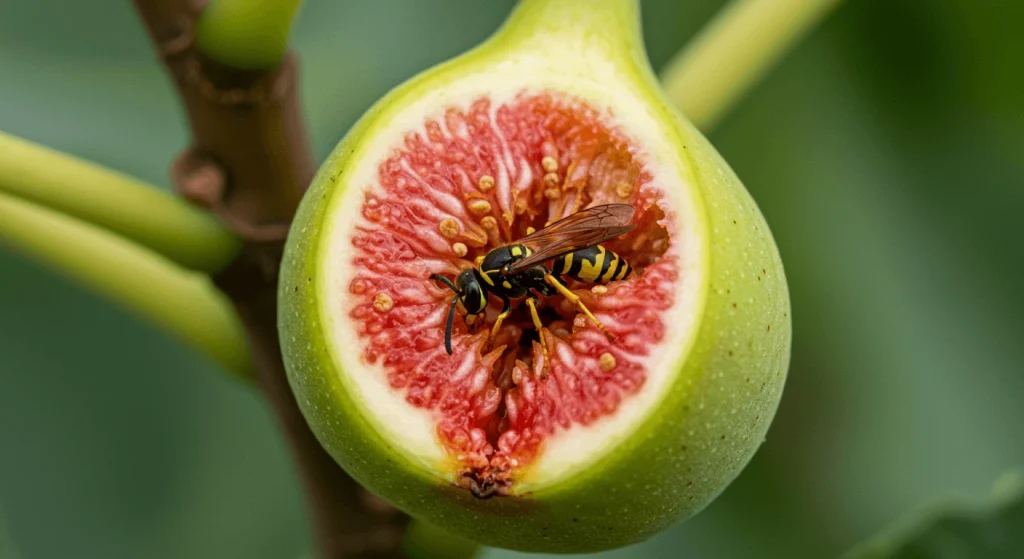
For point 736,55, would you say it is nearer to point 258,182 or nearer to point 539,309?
point 539,309

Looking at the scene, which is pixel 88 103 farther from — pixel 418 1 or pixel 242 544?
pixel 242 544

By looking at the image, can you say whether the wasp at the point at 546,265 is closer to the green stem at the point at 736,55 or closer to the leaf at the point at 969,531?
the green stem at the point at 736,55

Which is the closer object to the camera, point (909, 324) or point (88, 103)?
point (88, 103)

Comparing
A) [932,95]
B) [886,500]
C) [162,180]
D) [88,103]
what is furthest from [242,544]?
[932,95]

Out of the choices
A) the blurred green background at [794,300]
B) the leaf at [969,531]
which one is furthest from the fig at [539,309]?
the blurred green background at [794,300]

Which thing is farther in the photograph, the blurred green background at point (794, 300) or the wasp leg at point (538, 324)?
the blurred green background at point (794, 300)

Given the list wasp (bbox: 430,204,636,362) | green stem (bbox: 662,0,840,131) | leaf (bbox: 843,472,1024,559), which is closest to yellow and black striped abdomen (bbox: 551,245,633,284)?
wasp (bbox: 430,204,636,362)
